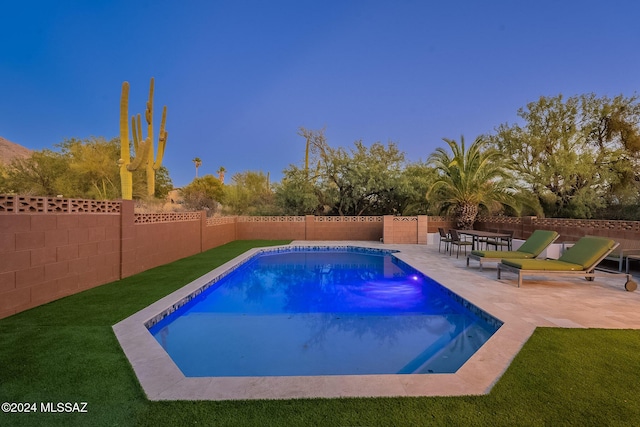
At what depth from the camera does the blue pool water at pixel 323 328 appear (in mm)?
3641

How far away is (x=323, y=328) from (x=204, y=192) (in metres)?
29.6

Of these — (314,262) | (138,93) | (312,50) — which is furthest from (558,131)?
(138,93)

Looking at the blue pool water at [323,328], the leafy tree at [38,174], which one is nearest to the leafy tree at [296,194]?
the blue pool water at [323,328]

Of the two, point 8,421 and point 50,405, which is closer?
point 8,421

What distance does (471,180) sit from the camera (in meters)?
13.6

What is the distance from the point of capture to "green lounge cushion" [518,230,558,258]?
283 inches

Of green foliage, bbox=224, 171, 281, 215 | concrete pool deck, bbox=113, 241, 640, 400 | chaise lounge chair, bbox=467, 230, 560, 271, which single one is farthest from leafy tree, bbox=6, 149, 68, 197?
chaise lounge chair, bbox=467, 230, 560, 271

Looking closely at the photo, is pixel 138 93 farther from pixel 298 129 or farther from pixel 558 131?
pixel 558 131

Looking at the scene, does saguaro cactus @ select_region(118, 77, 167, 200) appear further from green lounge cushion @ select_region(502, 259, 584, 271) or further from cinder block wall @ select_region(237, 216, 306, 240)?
green lounge cushion @ select_region(502, 259, 584, 271)

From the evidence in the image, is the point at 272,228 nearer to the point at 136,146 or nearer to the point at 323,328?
the point at 136,146

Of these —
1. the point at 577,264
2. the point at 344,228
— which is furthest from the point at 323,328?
the point at 344,228

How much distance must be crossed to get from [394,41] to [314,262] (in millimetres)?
11820

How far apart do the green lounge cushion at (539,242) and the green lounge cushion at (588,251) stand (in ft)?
1.81

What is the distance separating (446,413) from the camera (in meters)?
2.25
